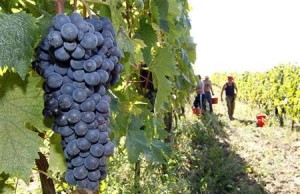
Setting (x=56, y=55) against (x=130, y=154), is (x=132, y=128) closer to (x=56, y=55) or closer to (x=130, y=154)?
(x=130, y=154)

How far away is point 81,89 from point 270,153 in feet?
30.8

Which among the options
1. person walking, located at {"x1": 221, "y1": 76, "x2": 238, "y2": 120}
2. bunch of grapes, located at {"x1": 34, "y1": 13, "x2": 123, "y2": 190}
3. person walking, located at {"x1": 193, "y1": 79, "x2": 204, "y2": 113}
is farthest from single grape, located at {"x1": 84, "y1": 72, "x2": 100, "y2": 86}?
person walking, located at {"x1": 221, "y1": 76, "x2": 238, "y2": 120}

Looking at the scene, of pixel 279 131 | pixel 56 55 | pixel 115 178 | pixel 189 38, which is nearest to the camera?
pixel 56 55

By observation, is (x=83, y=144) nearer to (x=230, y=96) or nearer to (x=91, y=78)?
(x=91, y=78)

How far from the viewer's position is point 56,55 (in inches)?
35.4

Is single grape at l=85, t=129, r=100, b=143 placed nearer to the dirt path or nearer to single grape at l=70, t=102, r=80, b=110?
single grape at l=70, t=102, r=80, b=110

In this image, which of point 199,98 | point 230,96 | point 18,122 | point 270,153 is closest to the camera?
point 18,122

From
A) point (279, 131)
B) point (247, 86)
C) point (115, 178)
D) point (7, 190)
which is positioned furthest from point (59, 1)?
point (247, 86)

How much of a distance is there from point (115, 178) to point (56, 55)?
463 cm

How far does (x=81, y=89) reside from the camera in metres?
0.93

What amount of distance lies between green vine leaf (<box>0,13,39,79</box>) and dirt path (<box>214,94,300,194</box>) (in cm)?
722

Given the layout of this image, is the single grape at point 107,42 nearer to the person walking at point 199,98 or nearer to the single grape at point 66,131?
the single grape at point 66,131

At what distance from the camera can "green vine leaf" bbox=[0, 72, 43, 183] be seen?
1.03 metres

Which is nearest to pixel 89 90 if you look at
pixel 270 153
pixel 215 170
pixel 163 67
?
pixel 163 67
